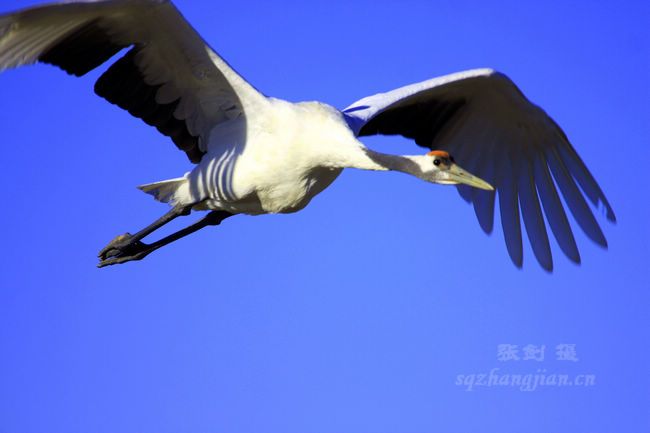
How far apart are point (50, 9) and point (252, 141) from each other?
2.19 metres

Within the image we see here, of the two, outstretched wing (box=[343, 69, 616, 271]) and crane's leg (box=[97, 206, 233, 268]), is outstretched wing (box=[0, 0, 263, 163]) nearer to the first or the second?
crane's leg (box=[97, 206, 233, 268])

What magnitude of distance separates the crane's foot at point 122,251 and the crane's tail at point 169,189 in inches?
27.8

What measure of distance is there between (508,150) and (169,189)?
3.88m

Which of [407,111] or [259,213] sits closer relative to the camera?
[259,213]

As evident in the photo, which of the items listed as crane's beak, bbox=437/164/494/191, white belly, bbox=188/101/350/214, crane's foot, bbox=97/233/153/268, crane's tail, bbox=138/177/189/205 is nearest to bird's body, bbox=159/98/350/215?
white belly, bbox=188/101/350/214

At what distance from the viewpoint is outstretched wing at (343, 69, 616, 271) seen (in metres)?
10.2

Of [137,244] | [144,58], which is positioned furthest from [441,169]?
[137,244]

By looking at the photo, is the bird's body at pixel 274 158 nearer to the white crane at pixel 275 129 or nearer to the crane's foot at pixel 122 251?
the white crane at pixel 275 129

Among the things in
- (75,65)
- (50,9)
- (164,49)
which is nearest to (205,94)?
(164,49)

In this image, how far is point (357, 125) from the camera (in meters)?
8.91

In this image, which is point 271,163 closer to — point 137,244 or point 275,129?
point 275,129

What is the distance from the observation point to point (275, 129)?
28.5ft

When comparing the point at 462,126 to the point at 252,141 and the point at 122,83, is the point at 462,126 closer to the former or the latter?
the point at 252,141

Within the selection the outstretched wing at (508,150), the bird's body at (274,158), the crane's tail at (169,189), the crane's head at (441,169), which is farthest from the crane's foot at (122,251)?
the crane's head at (441,169)
